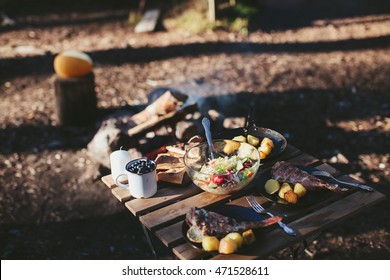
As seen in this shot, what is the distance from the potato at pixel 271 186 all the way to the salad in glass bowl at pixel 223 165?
98 mm

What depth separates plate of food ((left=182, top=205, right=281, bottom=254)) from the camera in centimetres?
242

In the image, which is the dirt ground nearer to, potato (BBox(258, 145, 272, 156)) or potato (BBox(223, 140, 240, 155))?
potato (BBox(258, 145, 272, 156))

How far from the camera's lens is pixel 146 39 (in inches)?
315

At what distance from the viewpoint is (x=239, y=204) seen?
2.79m

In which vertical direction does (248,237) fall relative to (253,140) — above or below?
below

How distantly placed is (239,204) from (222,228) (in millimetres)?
318

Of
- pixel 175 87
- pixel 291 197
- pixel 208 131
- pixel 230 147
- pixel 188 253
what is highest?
pixel 208 131

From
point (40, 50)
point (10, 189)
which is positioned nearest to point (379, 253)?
point (10, 189)

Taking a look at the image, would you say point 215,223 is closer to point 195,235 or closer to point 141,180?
point 195,235

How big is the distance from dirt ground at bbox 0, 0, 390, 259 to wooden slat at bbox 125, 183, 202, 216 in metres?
1.16

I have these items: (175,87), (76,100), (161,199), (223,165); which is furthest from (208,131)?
(175,87)

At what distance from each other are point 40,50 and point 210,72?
2.93 metres

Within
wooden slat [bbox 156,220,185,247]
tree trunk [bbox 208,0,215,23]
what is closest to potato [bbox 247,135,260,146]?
wooden slat [bbox 156,220,185,247]

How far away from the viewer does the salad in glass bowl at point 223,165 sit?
278 centimetres
